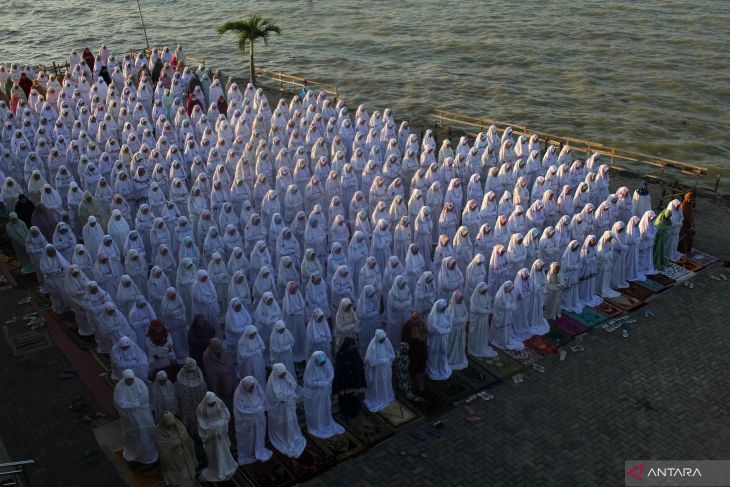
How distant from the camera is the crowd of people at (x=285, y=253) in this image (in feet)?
30.2

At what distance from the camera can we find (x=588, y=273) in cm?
1194

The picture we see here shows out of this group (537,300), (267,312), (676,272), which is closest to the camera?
(267,312)

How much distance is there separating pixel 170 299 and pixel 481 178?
7.84 m

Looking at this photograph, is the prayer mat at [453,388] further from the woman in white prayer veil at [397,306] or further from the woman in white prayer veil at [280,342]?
the woman in white prayer veil at [280,342]

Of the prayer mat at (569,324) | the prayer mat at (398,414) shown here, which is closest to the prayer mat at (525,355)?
the prayer mat at (569,324)

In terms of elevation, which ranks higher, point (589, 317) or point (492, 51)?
point (492, 51)

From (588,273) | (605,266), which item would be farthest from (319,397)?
(605,266)

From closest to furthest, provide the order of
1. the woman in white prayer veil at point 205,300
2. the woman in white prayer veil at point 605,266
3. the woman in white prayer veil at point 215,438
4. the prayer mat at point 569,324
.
Answer: 1. the woman in white prayer veil at point 215,438
2. the woman in white prayer veil at point 205,300
3. the prayer mat at point 569,324
4. the woman in white prayer veil at point 605,266

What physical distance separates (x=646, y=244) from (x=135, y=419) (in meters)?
8.88

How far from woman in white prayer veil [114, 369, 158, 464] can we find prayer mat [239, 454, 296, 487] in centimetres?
114

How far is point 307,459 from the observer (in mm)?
8953

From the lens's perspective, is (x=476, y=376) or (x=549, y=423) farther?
(x=476, y=376)

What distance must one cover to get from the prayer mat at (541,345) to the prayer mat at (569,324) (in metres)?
0.41

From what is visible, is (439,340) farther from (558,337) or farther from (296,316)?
(558,337)
